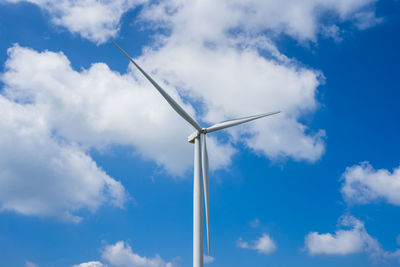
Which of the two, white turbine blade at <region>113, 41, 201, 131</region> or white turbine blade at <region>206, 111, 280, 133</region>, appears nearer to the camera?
white turbine blade at <region>113, 41, 201, 131</region>

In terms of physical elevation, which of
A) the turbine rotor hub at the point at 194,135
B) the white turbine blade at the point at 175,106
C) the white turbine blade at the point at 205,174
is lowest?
the white turbine blade at the point at 205,174

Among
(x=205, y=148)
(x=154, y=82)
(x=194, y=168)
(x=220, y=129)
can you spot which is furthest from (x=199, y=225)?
(x=154, y=82)

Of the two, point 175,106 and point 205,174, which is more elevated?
point 175,106

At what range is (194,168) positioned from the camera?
34.0m

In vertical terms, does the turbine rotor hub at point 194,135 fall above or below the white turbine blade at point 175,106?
below

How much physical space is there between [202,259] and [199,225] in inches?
105

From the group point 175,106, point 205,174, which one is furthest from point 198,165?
point 175,106

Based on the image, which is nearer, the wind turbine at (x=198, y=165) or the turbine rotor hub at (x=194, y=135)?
the wind turbine at (x=198, y=165)

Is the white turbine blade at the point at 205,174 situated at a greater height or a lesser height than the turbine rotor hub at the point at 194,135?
lesser

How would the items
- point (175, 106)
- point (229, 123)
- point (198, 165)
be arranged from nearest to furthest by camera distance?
point (198, 165), point (175, 106), point (229, 123)

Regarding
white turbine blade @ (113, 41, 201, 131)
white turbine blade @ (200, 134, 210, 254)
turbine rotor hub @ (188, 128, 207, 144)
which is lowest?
white turbine blade @ (200, 134, 210, 254)

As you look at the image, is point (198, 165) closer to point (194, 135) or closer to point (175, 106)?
point (194, 135)

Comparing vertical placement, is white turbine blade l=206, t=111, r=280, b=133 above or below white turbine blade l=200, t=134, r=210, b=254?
above

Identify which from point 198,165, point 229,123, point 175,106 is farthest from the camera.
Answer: point 229,123
